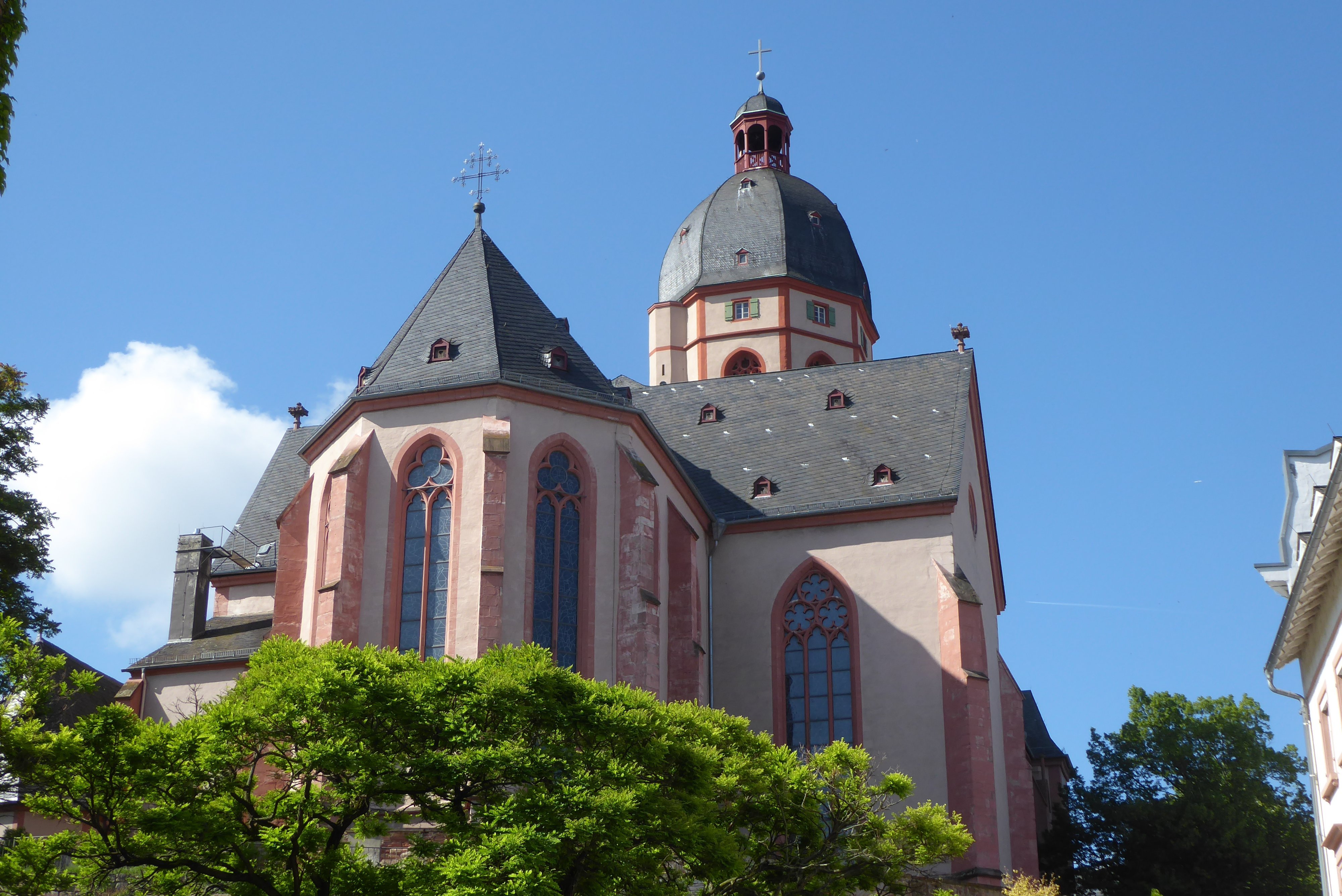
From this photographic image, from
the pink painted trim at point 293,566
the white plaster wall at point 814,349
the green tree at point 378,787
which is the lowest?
the green tree at point 378,787

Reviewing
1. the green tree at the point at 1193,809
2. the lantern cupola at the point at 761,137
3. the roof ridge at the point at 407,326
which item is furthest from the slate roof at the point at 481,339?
the lantern cupola at the point at 761,137

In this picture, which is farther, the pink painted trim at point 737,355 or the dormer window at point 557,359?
the pink painted trim at point 737,355

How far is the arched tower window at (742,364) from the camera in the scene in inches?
2094

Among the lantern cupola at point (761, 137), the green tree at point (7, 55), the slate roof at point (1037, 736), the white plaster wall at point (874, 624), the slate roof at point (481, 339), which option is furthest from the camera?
the lantern cupola at point (761, 137)

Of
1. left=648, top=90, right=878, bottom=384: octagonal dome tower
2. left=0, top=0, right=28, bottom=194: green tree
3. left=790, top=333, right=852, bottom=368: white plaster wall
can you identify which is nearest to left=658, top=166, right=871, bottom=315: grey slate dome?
left=648, top=90, right=878, bottom=384: octagonal dome tower

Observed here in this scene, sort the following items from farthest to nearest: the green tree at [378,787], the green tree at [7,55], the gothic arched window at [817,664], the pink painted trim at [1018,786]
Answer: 1. the pink painted trim at [1018,786]
2. the gothic arched window at [817,664]
3. the green tree at [378,787]
4. the green tree at [7,55]

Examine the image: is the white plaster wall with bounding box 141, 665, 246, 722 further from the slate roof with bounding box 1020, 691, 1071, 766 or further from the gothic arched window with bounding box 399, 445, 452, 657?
the slate roof with bounding box 1020, 691, 1071, 766

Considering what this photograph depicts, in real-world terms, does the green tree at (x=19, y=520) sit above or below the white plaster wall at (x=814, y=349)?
below

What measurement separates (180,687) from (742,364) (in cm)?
2404

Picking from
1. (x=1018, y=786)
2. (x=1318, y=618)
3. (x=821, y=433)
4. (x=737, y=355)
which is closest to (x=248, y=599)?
(x=821, y=433)

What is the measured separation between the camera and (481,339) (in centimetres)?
3266

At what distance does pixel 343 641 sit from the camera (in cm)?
2934

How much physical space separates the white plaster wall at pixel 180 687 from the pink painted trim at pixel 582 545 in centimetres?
832

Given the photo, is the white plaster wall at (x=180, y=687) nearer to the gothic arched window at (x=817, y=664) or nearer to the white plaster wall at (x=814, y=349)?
the gothic arched window at (x=817, y=664)
